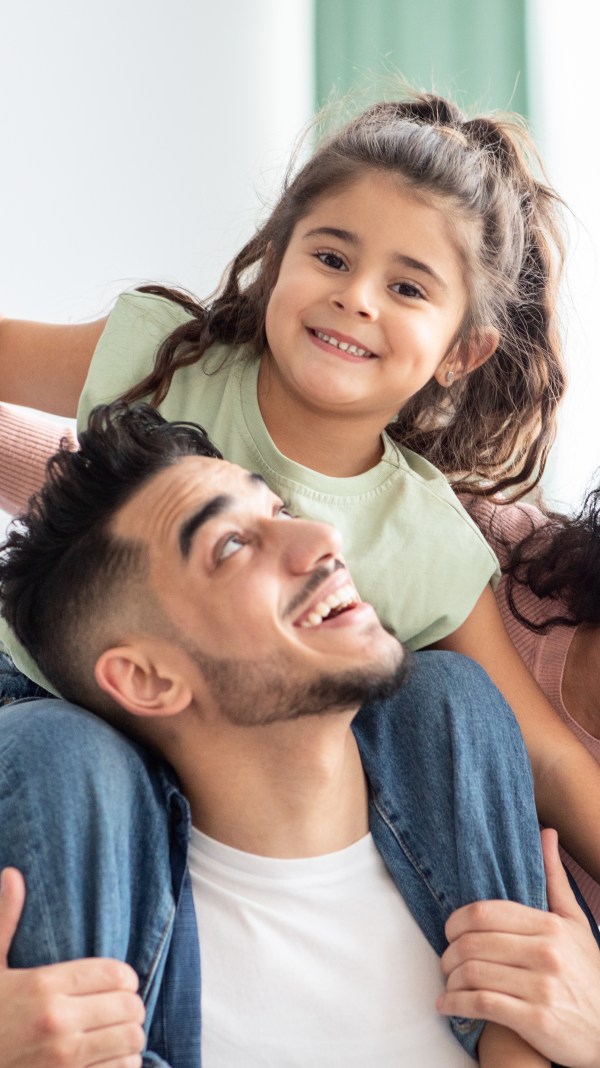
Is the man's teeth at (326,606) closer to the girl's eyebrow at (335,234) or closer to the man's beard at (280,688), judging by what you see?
the man's beard at (280,688)

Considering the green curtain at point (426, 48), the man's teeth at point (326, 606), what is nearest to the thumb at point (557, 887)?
the man's teeth at point (326, 606)

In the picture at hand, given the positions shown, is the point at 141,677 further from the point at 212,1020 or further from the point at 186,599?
the point at 212,1020

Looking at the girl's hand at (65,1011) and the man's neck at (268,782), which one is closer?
the girl's hand at (65,1011)

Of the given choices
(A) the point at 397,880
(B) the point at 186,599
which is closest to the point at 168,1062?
(A) the point at 397,880

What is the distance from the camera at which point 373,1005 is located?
1.42m

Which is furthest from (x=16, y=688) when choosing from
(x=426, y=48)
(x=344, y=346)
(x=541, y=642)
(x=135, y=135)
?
(x=426, y=48)

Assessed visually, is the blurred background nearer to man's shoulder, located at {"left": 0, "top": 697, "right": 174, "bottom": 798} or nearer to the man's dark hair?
the man's dark hair

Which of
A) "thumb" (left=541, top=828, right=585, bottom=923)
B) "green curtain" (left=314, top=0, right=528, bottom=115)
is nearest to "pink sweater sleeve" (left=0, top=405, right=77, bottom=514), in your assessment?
"thumb" (left=541, top=828, right=585, bottom=923)

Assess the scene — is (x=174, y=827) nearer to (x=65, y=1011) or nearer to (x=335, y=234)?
(x=65, y=1011)

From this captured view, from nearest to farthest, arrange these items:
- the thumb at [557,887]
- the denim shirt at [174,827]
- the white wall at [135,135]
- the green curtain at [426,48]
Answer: the denim shirt at [174,827], the thumb at [557,887], the white wall at [135,135], the green curtain at [426,48]

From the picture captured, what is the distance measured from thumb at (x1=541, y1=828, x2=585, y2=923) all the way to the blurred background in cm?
145

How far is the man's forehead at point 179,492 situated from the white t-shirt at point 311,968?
377 millimetres

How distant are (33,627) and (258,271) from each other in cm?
74

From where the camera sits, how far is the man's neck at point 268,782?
144 cm
